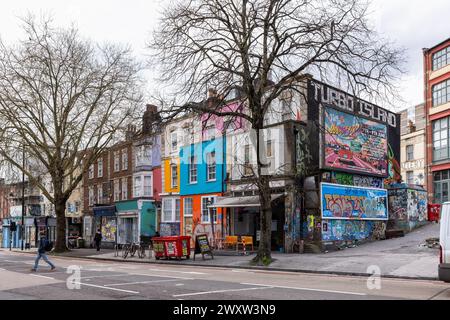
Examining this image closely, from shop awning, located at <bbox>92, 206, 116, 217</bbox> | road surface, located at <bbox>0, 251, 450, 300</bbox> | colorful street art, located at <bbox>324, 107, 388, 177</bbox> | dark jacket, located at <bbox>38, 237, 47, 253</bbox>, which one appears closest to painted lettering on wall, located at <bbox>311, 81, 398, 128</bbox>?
colorful street art, located at <bbox>324, 107, 388, 177</bbox>

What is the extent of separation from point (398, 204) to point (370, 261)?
1268 cm

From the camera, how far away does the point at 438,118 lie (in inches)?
1791

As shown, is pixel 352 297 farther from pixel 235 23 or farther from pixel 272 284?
pixel 235 23

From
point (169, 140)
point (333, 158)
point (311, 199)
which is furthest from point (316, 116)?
point (169, 140)

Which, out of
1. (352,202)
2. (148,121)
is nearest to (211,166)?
(352,202)

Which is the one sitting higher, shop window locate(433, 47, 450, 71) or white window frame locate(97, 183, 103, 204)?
shop window locate(433, 47, 450, 71)

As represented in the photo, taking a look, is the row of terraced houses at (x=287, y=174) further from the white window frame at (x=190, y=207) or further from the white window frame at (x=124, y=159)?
the white window frame at (x=124, y=159)

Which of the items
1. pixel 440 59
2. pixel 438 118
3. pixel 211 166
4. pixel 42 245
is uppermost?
pixel 440 59

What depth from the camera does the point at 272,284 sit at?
1409 centimetres

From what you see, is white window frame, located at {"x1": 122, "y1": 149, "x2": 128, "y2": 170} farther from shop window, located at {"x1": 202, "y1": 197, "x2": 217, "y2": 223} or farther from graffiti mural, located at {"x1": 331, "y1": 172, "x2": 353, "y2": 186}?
graffiti mural, located at {"x1": 331, "y1": 172, "x2": 353, "y2": 186}

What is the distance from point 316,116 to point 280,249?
25.2ft

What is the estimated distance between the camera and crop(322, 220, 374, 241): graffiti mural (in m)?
27.1

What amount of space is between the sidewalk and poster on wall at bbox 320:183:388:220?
198 centimetres

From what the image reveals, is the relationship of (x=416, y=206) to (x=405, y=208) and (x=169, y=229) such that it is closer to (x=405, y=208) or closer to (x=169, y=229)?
(x=405, y=208)
